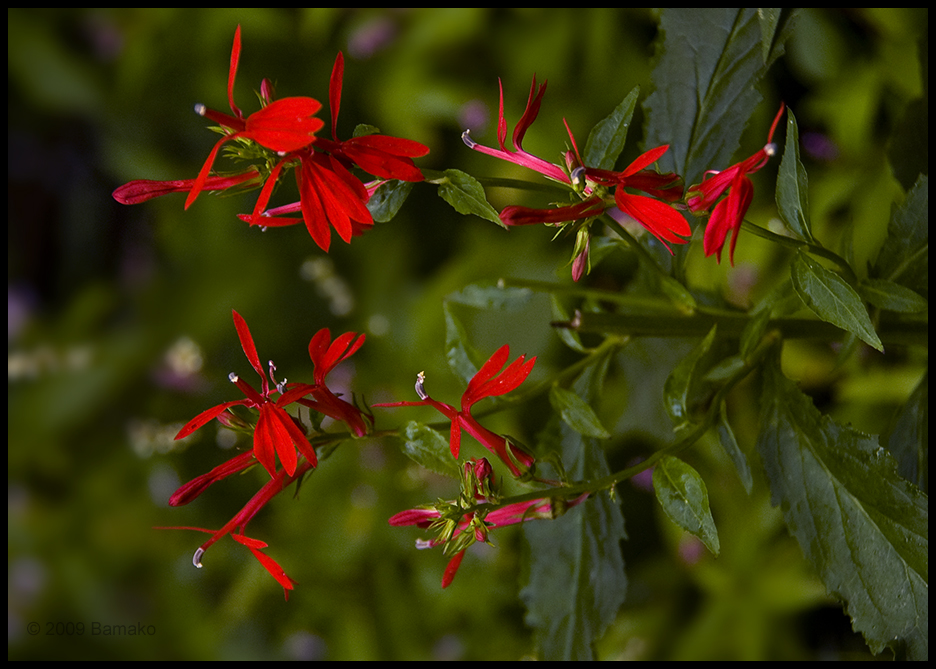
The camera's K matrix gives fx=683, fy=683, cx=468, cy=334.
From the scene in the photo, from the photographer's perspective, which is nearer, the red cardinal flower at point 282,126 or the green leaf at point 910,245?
the red cardinal flower at point 282,126

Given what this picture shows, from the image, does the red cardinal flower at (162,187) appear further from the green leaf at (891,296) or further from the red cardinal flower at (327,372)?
the green leaf at (891,296)

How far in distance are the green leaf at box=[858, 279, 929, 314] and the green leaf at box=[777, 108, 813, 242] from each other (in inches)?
2.0

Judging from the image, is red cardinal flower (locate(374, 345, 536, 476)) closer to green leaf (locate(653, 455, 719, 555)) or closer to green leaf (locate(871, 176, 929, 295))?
green leaf (locate(653, 455, 719, 555))

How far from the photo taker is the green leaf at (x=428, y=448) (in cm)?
34

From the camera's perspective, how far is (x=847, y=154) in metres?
0.80

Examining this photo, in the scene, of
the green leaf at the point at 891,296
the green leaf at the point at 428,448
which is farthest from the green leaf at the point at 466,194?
the green leaf at the point at 891,296

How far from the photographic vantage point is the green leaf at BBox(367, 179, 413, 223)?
321mm

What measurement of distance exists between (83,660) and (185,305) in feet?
2.09

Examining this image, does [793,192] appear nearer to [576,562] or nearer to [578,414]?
[578,414]

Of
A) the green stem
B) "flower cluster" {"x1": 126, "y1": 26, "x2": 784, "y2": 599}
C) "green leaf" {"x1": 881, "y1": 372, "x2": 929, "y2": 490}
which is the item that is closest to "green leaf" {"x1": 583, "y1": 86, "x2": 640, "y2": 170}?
"flower cluster" {"x1": 126, "y1": 26, "x2": 784, "y2": 599}

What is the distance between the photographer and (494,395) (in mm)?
312

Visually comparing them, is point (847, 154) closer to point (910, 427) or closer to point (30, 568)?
point (910, 427)

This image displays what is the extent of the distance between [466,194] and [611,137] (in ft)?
0.28

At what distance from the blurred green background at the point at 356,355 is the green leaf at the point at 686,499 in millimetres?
287
